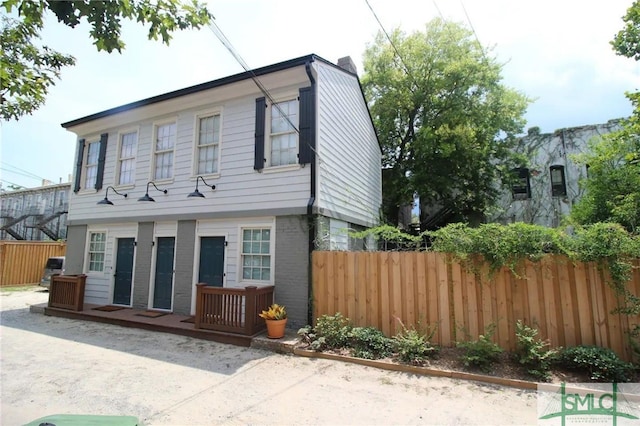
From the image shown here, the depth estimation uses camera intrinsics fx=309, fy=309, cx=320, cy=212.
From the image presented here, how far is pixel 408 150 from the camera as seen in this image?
14.9 meters

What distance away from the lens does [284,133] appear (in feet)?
24.7

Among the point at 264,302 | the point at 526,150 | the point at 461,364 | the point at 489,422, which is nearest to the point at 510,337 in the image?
the point at 461,364

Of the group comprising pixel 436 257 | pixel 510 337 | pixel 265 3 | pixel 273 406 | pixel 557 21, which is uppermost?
pixel 557 21

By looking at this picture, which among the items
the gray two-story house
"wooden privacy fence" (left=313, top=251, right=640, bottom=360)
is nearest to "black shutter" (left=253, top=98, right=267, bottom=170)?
the gray two-story house

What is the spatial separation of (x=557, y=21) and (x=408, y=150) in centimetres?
950

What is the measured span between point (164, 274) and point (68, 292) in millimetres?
2829

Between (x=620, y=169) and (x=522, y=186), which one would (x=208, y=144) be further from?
(x=522, y=186)

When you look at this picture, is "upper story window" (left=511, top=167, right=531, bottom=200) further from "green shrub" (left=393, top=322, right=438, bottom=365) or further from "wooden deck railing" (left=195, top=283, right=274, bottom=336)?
"wooden deck railing" (left=195, top=283, right=274, bottom=336)

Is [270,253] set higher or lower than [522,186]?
lower

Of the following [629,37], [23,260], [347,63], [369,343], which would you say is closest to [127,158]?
[347,63]

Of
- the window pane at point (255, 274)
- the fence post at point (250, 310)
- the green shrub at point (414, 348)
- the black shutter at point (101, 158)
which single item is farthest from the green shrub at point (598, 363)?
the black shutter at point (101, 158)

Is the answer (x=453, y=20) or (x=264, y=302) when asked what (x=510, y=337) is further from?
(x=453, y=20)

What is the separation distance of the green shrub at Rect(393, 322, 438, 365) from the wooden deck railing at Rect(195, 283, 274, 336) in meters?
2.82

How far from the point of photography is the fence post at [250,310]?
614 centimetres
